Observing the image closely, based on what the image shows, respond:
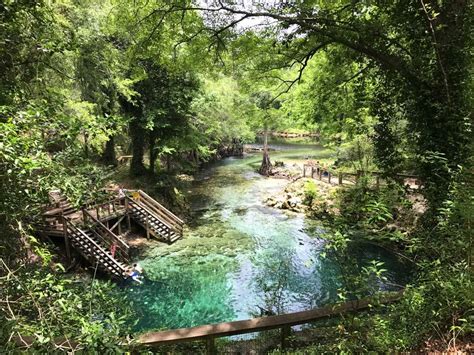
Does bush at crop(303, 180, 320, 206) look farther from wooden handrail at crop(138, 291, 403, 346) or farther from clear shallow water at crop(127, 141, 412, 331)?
wooden handrail at crop(138, 291, 403, 346)

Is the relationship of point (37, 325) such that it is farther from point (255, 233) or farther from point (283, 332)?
point (255, 233)

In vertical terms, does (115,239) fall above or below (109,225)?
above

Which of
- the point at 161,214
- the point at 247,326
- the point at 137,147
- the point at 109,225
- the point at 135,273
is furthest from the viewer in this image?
the point at 137,147

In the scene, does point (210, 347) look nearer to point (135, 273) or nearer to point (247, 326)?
point (247, 326)

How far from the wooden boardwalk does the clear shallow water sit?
86 cm

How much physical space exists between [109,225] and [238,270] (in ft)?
18.2

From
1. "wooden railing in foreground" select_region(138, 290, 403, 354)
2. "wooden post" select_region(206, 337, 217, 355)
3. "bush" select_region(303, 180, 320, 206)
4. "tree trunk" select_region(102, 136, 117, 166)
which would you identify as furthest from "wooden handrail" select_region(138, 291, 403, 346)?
"tree trunk" select_region(102, 136, 117, 166)

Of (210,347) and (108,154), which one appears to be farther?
(108,154)

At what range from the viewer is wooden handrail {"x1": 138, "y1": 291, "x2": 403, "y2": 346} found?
9.68 feet

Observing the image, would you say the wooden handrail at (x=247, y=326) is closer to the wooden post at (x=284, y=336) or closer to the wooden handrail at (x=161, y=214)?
the wooden post at (x=284, y=336)

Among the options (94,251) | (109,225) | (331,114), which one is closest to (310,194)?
(331,114)

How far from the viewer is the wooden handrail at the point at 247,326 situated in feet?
9.68

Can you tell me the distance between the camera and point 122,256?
32.6 feet

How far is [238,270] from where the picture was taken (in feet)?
32.9
